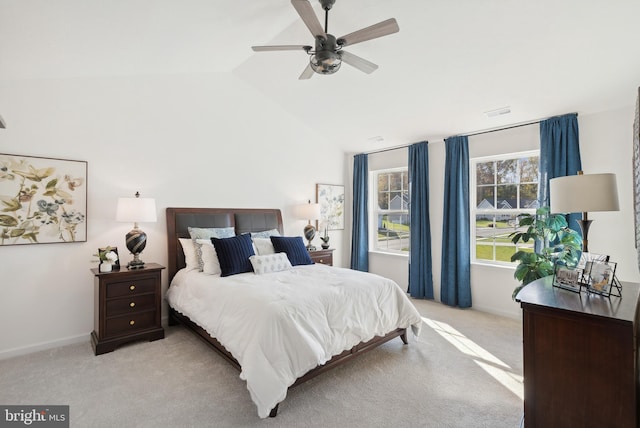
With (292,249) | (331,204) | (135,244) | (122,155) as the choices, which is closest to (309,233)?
(331,204)

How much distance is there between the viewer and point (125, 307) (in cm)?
308

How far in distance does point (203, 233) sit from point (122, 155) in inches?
49.7

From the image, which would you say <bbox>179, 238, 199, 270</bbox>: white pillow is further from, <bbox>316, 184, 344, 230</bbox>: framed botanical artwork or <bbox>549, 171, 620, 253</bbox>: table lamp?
<bbox>549, 171, 620, 253</bbox>: table lamp

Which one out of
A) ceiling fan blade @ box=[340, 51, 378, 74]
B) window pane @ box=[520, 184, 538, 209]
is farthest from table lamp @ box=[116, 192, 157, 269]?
window pane @ box=[520, 184, 538, 209]

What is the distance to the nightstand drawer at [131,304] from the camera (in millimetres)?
3000

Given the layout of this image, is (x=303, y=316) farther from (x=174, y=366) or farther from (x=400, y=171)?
(x=400, y=171)

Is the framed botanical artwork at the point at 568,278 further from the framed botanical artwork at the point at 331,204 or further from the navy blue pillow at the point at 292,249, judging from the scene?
the framed botanical artwork at the point at 331,204

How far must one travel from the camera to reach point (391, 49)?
3.18 meters

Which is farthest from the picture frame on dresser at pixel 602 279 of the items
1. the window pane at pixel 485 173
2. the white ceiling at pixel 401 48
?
the window pane at pixel 485 173

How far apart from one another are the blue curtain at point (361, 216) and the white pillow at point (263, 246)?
2370 millimetres

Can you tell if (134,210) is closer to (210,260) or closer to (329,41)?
(210,260)

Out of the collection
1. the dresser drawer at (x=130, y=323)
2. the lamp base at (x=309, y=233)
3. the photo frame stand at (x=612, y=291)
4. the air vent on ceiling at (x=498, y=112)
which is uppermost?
the air vent on ceiling at (x=498, y=112)

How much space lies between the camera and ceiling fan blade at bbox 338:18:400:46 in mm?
2119

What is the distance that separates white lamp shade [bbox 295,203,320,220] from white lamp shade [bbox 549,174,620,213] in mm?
3320
